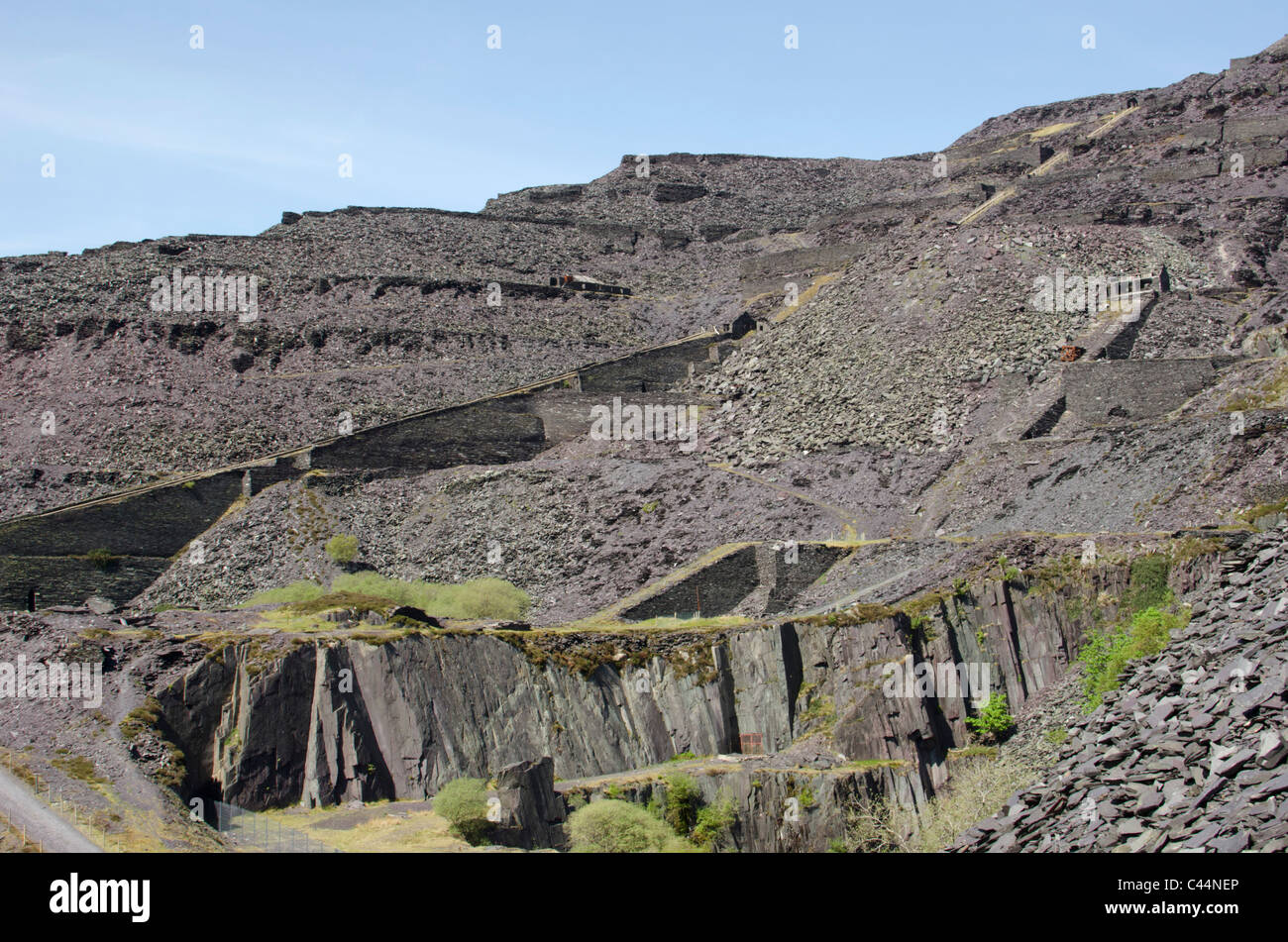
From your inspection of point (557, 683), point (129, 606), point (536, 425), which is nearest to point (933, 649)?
point (557, 683)

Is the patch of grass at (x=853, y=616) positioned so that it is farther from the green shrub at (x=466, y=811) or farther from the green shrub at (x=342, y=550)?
the green shrub at (x=342, y=550)

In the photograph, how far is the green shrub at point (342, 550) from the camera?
172 ft

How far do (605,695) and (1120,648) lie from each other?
1123cm

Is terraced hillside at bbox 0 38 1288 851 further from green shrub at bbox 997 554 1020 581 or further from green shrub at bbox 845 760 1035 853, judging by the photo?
green shrub at bbox 845 760 1035 853

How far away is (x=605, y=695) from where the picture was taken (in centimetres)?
3656

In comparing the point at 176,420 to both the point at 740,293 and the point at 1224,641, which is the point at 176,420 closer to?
the point at 740,293

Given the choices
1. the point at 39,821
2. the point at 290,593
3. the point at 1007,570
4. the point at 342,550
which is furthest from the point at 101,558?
the point at 1007,570

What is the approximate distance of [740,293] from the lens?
274 feet

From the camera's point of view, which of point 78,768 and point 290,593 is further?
point 290,593

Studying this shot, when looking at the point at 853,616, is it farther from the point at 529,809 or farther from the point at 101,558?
the point at 101,558

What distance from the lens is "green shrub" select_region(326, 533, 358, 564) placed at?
172 feet

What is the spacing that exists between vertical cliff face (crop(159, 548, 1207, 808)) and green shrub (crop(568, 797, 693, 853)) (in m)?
3.59

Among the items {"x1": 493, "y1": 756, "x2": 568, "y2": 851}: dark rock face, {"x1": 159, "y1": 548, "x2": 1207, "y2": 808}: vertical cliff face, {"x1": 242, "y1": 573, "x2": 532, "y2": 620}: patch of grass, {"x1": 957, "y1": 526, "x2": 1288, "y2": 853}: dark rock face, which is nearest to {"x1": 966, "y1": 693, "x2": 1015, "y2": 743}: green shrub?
{"x1": 159, "y1": 548, "x2": 1207, "y2": 808}: vertical cliff face

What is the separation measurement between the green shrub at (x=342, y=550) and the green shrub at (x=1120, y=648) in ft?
84.4
